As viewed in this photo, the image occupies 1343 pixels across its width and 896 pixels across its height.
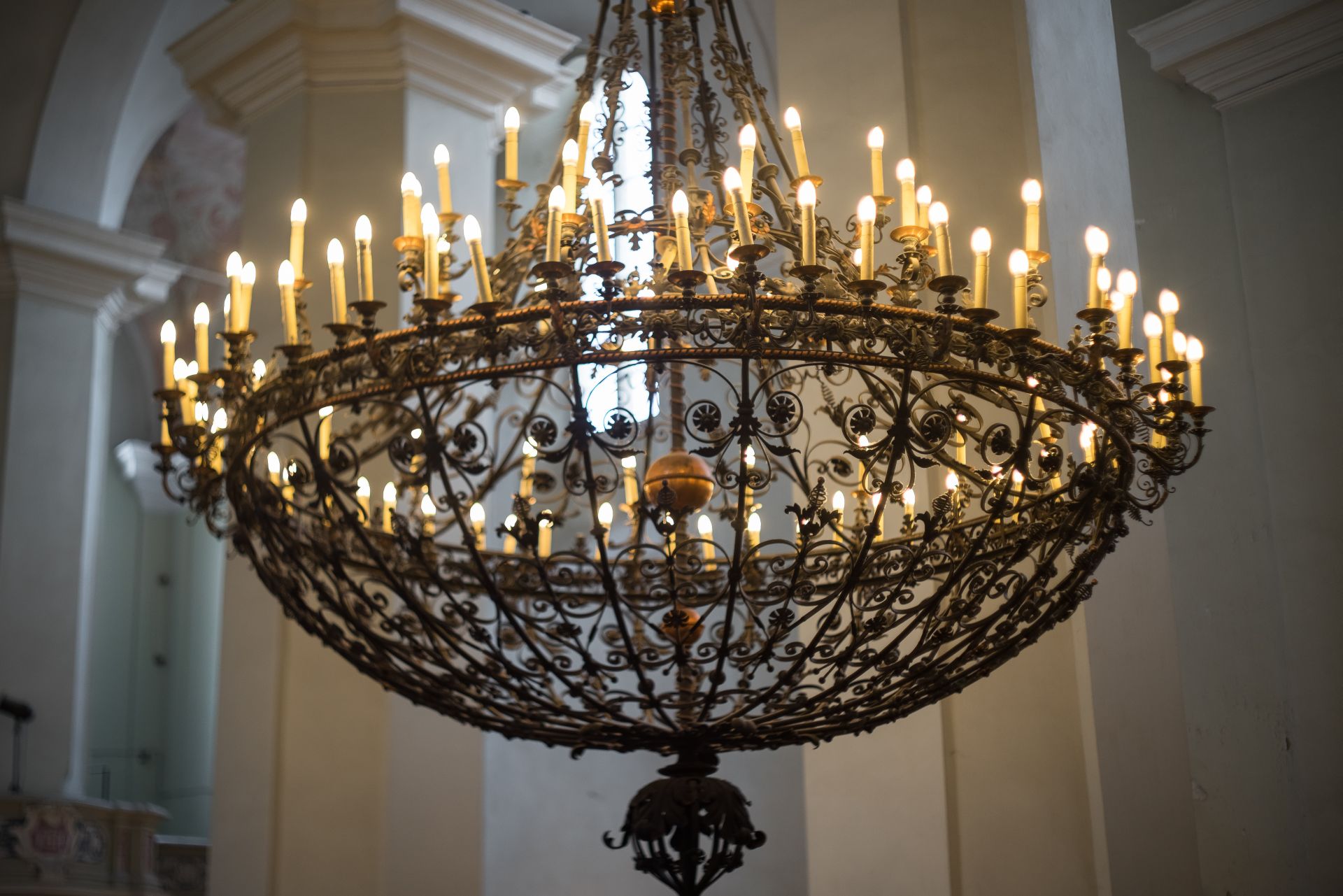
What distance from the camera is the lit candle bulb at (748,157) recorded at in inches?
92.1

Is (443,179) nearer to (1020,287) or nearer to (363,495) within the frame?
(363,495)

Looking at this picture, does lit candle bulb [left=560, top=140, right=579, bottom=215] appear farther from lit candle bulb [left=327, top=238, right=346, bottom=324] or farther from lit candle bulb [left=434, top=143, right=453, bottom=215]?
lit candle bulb [left=327, top=238, right=346, bottom=324]

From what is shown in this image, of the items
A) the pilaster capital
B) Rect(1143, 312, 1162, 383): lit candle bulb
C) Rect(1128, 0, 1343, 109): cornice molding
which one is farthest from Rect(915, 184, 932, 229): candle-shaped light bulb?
the pilaster capital

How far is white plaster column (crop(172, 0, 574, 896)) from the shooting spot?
5.03 meters

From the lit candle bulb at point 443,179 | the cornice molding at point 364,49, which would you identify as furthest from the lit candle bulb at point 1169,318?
the cornice molding at point 364,49

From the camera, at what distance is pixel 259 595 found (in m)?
5.39

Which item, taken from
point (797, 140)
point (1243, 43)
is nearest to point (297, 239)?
point (797, 140)

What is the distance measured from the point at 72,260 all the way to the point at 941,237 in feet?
22.3

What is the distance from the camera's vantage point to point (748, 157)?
2.39 m

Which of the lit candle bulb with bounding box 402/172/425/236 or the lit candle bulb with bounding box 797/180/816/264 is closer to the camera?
the lit candle bulb with bounding box 797/180/816/264

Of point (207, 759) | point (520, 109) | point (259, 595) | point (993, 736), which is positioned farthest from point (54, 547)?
point (993, 736)

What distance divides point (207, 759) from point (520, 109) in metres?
7.61

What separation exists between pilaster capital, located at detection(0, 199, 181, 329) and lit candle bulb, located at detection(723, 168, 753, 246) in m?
6.39

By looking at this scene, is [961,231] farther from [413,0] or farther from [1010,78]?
[413,0]
